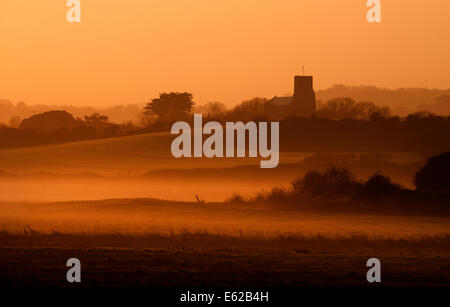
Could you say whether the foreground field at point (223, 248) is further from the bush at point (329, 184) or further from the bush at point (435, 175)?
the bush at point (435, 175)

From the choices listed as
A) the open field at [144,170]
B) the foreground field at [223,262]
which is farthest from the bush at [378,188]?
the foreground field at [223,262]

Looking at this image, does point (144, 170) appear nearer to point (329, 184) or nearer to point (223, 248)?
point (329, 184)

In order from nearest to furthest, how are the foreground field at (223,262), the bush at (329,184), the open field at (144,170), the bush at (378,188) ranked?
the foreground field at (223,262) → the bush at (378,188) → the bush at (329,184) → the open field at (144,170)

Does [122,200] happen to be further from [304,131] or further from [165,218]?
[304,131]

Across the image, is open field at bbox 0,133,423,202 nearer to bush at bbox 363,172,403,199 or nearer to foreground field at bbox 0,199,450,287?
bush at bbox 363,172,403,199

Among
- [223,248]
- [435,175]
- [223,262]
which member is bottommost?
[223,262]

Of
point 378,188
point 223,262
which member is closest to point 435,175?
point 378,188

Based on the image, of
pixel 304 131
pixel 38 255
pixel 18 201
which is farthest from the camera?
pixel 304 131

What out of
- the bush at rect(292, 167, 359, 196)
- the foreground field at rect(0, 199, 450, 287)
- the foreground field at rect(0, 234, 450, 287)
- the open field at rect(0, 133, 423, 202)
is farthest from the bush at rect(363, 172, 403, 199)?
the foreground field at rect(0, 234, 450, 287)

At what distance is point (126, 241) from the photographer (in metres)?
26.5

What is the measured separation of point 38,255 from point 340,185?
81.2 feet
